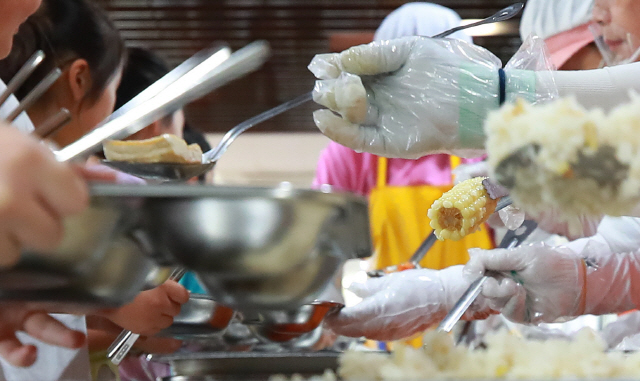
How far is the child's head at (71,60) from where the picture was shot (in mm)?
1359

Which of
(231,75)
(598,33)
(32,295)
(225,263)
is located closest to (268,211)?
A: (225,263)

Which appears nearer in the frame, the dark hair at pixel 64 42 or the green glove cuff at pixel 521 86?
the green glove cuff at pixel 521 86

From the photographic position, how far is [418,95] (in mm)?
850

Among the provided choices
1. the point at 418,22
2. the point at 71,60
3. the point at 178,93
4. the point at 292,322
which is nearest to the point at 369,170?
the point at 418,22

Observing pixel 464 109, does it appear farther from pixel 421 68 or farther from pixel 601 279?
pixel 601 279

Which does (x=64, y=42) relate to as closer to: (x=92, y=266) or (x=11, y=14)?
(x=11, y=14)

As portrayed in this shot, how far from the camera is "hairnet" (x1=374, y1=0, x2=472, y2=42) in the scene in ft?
7.23

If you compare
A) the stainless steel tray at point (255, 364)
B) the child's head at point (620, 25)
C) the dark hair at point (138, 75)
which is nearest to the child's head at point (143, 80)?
the dark hair at point (138, 75)

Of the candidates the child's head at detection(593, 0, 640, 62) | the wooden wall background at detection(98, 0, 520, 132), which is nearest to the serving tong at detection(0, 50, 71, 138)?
the child's head at detection(593, 0, 640, 62)

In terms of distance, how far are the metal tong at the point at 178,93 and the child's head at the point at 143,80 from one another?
99 cm

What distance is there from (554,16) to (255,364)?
1.12 metres

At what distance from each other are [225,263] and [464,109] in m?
0.43

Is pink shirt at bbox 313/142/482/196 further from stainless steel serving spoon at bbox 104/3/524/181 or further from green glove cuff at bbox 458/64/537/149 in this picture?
green glove cuff at bbox 458/64/537/149

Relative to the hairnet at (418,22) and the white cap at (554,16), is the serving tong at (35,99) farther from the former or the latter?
the hairnet at (418,22)
